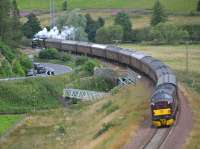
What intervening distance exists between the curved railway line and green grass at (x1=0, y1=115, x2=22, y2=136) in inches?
686

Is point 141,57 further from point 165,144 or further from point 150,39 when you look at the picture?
point 150,39

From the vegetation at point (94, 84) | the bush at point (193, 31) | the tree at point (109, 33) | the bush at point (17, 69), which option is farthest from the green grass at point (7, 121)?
the bush at point (193, 31)

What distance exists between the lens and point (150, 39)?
15625 cm

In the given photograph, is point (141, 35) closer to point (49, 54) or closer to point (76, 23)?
point (76, 23)

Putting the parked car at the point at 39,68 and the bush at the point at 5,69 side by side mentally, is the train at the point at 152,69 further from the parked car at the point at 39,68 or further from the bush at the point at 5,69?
the bush at the point at 5,69

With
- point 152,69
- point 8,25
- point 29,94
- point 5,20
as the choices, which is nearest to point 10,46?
point 8,25

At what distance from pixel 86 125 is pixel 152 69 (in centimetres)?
1460

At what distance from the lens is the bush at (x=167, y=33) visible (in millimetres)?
149250

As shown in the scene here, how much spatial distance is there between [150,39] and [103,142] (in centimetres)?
10215

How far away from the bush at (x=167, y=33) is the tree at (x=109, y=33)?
8.07 meters

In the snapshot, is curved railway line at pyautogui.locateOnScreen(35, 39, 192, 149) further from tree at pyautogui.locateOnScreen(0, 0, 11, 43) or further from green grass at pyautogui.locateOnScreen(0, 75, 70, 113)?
green grass at pyautogui.locateOnScreen(0, 75, 70, 113)

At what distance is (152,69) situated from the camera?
265ft

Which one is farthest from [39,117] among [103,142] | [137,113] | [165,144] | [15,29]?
[15,29]

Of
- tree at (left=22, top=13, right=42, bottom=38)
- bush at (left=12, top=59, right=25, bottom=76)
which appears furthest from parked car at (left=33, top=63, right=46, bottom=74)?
tree at (left=22, top=13, right=42, bottom=38)
